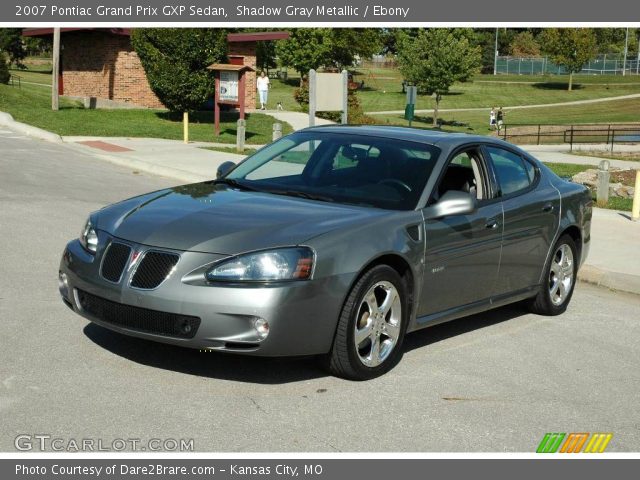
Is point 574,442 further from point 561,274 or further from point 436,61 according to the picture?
point 436,61

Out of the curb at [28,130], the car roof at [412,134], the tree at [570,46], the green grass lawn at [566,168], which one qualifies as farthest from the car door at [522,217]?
the tree at [570,46]

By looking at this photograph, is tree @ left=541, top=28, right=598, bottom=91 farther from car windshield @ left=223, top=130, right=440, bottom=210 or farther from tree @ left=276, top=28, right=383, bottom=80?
car windshield @ left=223, top=130, right=440, bottom=210

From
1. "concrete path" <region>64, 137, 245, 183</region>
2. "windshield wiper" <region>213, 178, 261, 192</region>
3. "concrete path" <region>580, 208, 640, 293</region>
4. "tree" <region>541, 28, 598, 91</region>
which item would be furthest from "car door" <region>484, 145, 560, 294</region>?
"tree" <region>541, 28, 598, 91</region>

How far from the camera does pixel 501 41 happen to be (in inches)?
4953

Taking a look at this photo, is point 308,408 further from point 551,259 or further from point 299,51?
point 299,51

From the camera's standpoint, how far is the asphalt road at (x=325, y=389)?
529cm

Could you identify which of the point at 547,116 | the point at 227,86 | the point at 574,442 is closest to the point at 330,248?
the point at 574,442

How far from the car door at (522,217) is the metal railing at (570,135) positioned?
109 ft

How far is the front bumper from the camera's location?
5.72 metres

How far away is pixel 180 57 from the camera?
3216 cm

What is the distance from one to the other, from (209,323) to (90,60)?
3548 centimetres

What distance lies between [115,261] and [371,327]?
5.35 ft

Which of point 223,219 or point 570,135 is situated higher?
point 223,219

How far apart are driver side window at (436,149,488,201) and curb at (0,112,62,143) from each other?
64.8 ft
